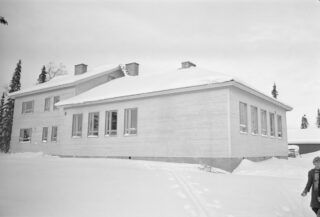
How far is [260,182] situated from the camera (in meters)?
11.4

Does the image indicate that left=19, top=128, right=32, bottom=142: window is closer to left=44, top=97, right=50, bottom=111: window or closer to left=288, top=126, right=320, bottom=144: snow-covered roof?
left=44, top=97, right=50, bottom=111: window

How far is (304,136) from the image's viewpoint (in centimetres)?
5194

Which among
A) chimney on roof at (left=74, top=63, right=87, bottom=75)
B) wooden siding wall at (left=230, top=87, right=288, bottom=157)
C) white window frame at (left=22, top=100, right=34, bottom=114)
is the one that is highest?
chimney on roof at (left=74, top=63, right=87, bottom=75)

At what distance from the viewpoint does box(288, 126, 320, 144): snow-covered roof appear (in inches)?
1935

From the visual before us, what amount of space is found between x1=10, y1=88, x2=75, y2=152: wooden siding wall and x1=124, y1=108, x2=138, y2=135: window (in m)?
7.60

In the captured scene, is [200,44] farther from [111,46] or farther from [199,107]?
[199,107]

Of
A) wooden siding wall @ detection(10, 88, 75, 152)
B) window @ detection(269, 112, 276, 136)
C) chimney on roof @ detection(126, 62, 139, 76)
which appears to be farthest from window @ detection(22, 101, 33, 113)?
window @ detection(269, 112, 276, 136)

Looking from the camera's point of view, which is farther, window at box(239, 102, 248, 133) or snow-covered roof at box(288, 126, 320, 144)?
snow-covered roof at box(288, 126, 320, 144)

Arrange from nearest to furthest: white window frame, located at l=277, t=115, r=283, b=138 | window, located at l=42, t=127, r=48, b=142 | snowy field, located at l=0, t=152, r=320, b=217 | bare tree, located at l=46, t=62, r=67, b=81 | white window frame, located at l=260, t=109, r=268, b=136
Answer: snowy field, located at l=0, t=152, r=320, b=217, white window frame, located at l=260, t=109, r=268, b=136, white window frame, located at l=277, t=115, r=283, b=138, window, located at l=42, t=127, r=48, b=142, bare tree, located at l=46, t=62, r=67, b=81

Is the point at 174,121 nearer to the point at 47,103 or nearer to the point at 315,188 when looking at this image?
the point at 315,188

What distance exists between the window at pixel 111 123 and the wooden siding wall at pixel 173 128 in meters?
0.33

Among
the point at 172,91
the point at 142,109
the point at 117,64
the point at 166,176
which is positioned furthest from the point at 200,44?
the point at 117,64

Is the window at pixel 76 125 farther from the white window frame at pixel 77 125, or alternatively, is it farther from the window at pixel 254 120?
the window at pixel 254 120

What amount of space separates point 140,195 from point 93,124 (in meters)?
14.0
